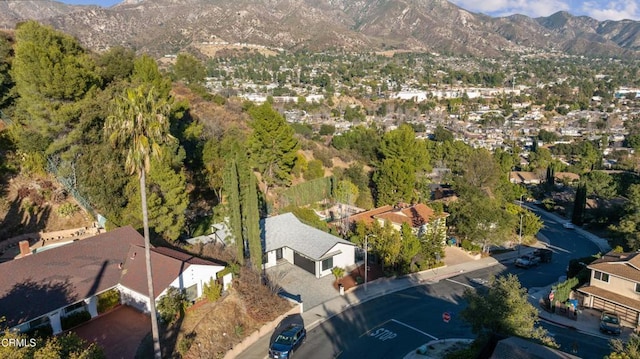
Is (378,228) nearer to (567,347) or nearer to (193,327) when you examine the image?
(567,347)

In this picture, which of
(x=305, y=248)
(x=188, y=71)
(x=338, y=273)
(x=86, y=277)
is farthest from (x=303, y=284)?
(x=188, y=71)

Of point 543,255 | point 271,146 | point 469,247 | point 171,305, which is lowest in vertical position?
point 543,255

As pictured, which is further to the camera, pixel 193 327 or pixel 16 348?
pixel 193 327

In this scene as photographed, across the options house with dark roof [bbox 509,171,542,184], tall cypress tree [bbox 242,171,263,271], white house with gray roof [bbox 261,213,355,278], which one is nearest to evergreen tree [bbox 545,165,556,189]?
A: house with dark roof [bbox 509,171,542,184]

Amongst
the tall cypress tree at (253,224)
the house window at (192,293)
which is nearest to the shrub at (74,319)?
the house window at (192,293)

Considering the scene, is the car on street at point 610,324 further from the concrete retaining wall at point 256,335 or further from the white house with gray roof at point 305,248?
the concrete retaining wall at point 256,335

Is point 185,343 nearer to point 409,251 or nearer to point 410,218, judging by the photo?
point 409,251

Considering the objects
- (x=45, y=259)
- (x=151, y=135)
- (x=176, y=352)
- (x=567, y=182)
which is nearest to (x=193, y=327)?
(x=176, y=352)
